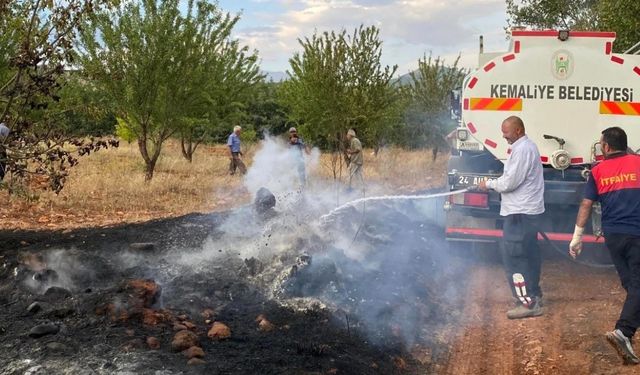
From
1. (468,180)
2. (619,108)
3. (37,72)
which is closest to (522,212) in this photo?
(468,180)

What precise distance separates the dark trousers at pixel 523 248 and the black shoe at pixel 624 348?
1.30 meters

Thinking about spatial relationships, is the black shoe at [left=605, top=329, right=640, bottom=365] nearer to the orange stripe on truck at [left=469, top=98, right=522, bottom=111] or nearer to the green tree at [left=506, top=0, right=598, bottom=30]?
the orange stripe on truck at [left=469, top=98, right=522, bottom=111]

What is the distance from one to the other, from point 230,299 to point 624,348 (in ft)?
10.5

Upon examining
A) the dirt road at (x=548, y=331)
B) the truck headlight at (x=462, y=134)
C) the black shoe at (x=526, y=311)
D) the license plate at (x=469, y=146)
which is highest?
the truck headlight at (x=462, y=134)

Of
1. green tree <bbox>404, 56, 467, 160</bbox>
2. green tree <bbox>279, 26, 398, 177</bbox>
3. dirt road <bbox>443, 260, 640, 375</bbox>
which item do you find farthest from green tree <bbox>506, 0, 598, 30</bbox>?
dirt road <bbox>443, 260, 640, 375</bbox>

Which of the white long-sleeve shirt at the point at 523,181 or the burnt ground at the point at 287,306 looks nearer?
the burnt ground at the point at 287,306

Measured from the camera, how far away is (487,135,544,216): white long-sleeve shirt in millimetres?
5438

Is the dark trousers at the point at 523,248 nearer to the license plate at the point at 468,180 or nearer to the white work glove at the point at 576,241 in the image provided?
the white work glove at the point at 576,241

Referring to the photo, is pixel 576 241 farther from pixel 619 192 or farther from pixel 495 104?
pixel 495 104

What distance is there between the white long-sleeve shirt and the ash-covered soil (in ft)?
4.21

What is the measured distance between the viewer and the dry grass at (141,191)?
9.91 meters

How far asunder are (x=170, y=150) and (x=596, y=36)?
21586mm

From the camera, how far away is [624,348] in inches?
169

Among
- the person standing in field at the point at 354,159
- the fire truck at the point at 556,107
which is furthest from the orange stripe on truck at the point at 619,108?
the person standing in field at the point at 354,159
